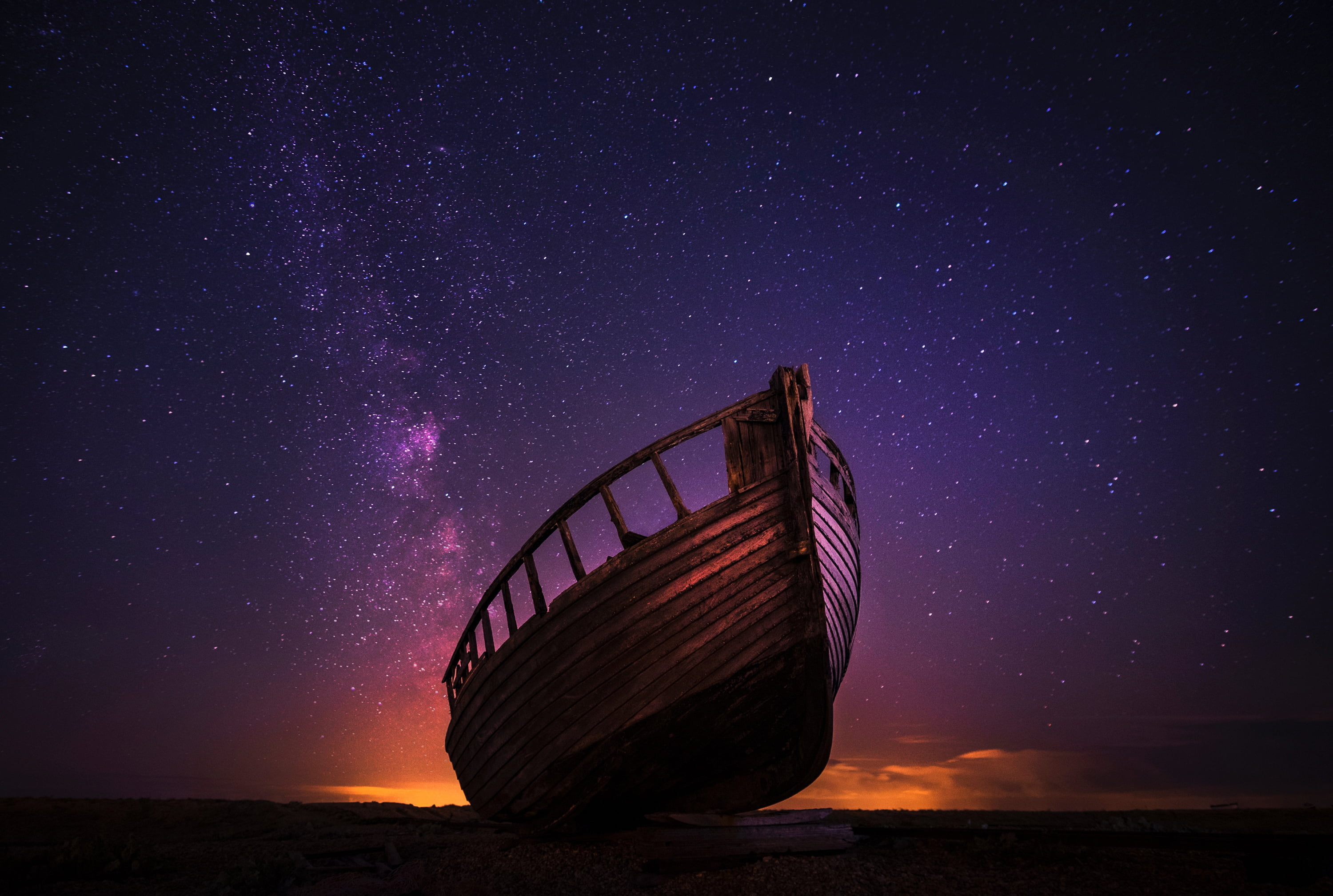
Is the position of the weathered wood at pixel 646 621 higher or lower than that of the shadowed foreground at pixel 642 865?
higher

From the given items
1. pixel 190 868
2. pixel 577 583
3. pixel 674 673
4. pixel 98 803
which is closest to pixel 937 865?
pixel 674 673

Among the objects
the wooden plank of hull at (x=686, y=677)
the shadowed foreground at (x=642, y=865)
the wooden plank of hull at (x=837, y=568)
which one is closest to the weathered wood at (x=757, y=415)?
the wooden plank of hull at (x=686, y=677)

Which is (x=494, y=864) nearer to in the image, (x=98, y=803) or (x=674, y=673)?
(x=674, y=673)

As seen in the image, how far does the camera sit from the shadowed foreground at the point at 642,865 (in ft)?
14.3

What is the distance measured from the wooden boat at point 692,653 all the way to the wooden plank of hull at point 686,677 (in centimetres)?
1

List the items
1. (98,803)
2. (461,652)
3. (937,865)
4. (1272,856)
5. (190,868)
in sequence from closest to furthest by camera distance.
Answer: (1272,856) < (937,865) < (190,868) < (461,652) < (98,803)

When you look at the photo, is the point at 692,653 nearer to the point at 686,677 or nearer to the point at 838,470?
the point at 686,677

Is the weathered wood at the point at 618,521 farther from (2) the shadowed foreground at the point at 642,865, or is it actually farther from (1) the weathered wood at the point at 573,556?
(2) the shadowed foreground at the point at 642,865

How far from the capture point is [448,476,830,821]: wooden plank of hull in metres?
5.75

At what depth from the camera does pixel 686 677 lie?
18.8ft

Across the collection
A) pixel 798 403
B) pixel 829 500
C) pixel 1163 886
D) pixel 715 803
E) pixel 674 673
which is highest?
pixel 798 403

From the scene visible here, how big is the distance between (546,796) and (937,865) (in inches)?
151

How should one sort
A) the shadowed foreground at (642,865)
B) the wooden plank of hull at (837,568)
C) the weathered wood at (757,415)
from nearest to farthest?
the shadowed foreground at (642,865), the weathered wood at (757,415), the wooden plank of hull at (837,568)

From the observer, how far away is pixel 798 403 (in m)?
6.45
